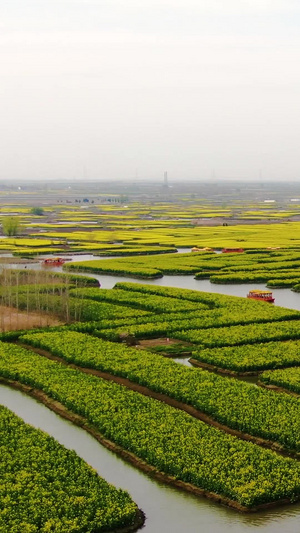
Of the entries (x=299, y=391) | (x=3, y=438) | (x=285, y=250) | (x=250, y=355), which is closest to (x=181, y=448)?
(x=3, y=438)

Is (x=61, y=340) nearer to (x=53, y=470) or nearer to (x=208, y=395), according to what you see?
(x=208, y=395)

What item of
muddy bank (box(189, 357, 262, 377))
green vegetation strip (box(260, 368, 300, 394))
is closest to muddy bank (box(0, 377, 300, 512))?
muddy bank (box(189, 357, 262, 377))

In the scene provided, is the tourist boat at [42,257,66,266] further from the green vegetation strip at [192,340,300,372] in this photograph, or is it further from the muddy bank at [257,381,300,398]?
the muddy bank at [257,381,300,398]

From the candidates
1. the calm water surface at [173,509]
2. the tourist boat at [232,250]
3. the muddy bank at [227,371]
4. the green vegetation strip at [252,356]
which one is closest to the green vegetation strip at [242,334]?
the green vegetation strip at [252,356]

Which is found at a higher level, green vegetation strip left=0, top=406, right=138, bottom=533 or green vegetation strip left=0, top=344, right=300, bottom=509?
green vegetation strip left=0, top=344, right=300, bottom=509

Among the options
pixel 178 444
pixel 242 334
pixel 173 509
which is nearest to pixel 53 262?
pixel 242 334
